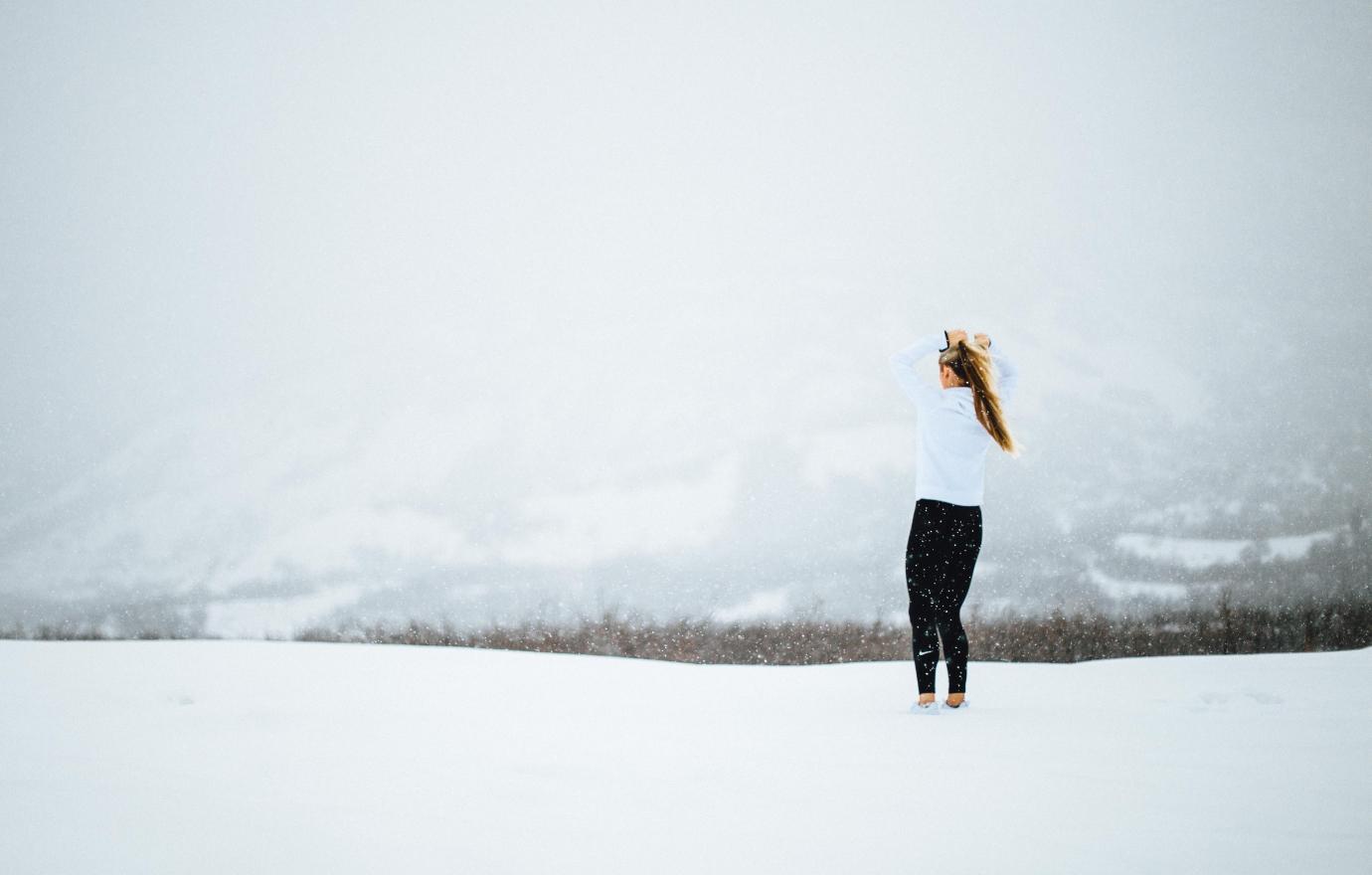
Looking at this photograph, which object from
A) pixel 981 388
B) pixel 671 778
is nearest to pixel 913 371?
pixel 981 388

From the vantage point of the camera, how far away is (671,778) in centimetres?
334

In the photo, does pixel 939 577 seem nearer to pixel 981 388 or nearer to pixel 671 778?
pixel 981 388

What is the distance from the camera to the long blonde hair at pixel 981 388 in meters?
5.16

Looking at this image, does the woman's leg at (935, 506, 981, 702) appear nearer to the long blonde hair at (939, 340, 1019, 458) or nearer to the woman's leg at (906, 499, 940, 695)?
the woman's leg at (906, 499, 940, 695)

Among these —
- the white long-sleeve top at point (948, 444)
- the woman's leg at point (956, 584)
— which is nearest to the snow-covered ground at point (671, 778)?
the woman's leg at point (956, 584)

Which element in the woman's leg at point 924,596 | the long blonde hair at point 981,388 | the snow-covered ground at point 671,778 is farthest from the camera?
the long blonde hair at point 981,388

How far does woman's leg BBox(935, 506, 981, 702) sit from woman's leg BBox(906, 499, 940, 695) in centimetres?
5

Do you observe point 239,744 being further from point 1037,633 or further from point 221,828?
point 1037,633

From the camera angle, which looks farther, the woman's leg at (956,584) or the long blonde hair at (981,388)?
the long blonde hair at (981,388)

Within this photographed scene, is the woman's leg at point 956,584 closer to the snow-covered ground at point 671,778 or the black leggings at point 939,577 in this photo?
the black leggings at point 939,577

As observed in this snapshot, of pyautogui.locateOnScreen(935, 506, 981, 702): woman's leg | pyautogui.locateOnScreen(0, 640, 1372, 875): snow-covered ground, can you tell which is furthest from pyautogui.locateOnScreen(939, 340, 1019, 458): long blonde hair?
pyautogui.locateOnScreen(0, 640, 1372, 875): snow-covered ground

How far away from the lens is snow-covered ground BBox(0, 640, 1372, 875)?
2.50m

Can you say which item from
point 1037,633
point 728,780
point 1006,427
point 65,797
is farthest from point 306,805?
point 1037,633

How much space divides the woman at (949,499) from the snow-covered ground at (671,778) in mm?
418
